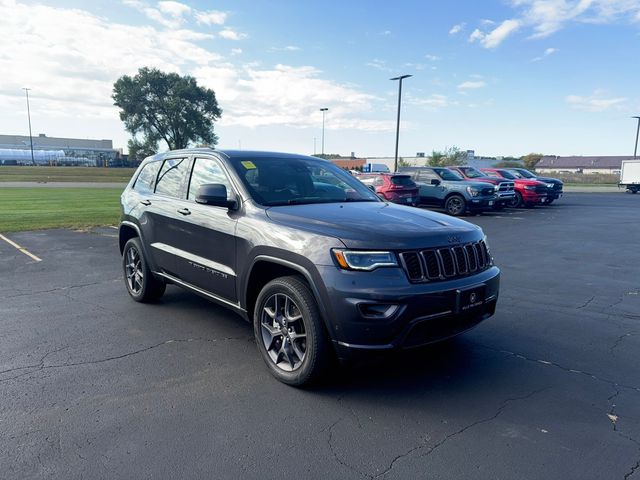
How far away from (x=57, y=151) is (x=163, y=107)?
53092mm

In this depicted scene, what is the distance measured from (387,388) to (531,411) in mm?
1011

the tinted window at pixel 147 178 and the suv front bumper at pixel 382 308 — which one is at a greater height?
the tinted window at pixel 147 178

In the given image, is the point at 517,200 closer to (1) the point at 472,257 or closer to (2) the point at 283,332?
(1) the point at 472,257

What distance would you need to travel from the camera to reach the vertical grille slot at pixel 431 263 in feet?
10.8

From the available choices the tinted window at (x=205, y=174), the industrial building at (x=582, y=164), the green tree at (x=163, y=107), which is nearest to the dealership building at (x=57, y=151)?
the green tree at (x=163, y=107)

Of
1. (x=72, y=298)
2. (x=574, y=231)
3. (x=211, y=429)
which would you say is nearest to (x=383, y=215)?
(x=211, y=429)

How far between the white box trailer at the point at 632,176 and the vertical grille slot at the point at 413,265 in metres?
44.4

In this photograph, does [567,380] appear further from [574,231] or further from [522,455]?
[574,231]

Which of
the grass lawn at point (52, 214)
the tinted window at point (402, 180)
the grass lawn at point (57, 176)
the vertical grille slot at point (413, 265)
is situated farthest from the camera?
the grass lawn at point (57, 176)

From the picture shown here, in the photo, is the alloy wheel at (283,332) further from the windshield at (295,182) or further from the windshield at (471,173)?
the windshield at (471,173)

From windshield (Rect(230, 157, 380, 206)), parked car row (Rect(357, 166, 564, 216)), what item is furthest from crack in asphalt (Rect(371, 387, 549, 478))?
parked car row (Rect(357, 166, 564, 216))

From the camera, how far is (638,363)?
4.08m

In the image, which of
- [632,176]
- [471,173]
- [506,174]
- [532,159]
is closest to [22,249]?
[471,173]

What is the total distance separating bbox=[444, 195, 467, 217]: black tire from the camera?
1740 centimetres
